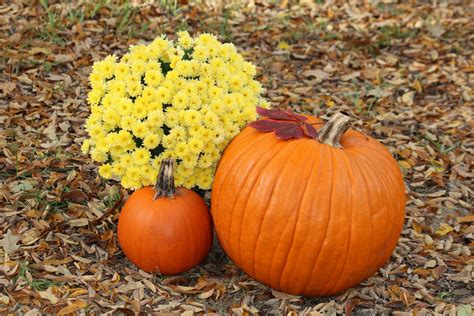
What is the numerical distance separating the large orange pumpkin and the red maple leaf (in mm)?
476

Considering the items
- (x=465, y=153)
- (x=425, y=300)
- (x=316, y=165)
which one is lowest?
(x=425, y=300)

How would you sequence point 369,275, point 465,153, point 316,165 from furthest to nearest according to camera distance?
point 465,153 → point 369,275 → point 316,165

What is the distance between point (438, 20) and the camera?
663 cm

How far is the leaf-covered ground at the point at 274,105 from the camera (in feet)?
11.1

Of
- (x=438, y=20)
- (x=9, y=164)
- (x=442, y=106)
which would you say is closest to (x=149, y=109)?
(x=9, y=164)

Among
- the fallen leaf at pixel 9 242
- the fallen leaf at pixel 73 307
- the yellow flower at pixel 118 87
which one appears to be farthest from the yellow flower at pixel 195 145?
the fallen leaf at pixel 9 242

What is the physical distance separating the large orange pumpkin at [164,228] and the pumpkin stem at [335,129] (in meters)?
0.71

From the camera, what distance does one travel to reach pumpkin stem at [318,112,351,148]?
320 centimetres

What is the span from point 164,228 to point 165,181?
0.22 meters

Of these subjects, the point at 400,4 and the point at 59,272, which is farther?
the point at 400,4

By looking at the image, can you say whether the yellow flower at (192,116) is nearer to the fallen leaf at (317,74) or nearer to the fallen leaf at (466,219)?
the fallen leaf at (466,219)

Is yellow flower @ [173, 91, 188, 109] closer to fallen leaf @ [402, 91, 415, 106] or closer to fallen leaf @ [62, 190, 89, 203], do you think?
fallen leaf @ [62, 190, 89, 203]

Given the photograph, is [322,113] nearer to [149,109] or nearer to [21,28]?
[149,109]

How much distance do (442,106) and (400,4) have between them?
1850mm
